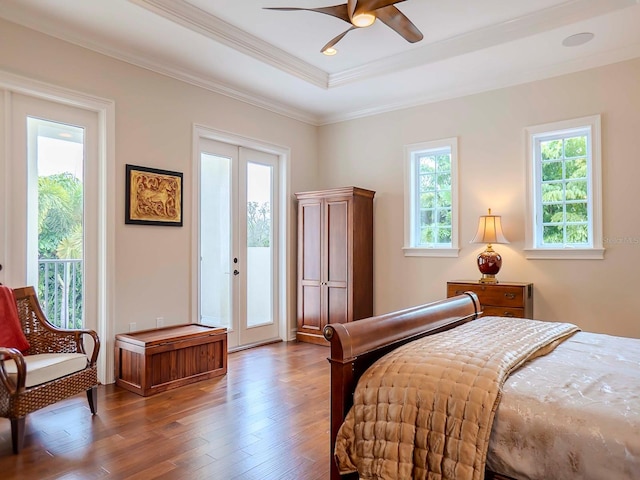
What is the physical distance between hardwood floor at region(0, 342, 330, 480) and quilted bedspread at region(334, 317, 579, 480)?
0.66 meters

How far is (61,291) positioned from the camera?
355cm

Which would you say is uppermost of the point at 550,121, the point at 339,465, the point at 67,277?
the point at 550,121

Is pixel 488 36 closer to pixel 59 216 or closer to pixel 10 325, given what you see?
pixel 59 216

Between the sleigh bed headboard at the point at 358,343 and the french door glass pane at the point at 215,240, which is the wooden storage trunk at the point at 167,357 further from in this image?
the sleigh bed headboard at the point at 358,343

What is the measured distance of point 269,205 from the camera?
5.39 metres

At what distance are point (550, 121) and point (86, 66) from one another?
4.20m

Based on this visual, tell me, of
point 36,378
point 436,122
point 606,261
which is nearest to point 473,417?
point 36,378

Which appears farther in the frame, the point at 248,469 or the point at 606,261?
the point at 606,261

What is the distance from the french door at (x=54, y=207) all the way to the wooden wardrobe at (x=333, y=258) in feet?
7.89

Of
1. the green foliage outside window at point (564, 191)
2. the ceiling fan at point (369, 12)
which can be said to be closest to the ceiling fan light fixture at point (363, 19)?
the ceiling fan at point (369, 12)

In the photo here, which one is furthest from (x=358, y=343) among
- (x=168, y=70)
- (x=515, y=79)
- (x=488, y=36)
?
(x=515, y=79)

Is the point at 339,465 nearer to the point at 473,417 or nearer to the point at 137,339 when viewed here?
the point at 473,417

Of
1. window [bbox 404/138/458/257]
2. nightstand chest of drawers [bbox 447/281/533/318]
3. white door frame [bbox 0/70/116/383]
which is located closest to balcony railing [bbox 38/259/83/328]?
white door frame [bbox 0/70/116/383]

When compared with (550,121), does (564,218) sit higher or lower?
lower
